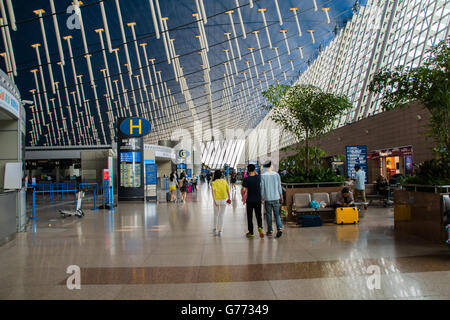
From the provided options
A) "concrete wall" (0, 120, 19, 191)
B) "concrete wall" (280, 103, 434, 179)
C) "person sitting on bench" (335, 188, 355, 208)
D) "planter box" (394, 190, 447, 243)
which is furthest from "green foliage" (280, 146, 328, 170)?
"concrete wall" (0, 120, 19, 191)

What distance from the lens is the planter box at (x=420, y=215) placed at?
7.23m

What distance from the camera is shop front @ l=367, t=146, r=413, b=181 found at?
18.5 metres

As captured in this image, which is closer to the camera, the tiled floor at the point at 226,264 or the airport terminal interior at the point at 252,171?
the tiled floor at the point at 226,264

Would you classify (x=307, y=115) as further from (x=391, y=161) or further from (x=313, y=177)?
(x=391, y=161)

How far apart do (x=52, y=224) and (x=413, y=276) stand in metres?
9.95

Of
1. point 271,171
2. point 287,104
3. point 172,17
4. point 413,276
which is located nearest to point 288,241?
point 271,171

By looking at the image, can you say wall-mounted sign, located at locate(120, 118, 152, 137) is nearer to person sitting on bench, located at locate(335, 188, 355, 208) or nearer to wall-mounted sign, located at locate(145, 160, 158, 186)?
wall-mounted sign, located at locate(145, 160, 158, 186)

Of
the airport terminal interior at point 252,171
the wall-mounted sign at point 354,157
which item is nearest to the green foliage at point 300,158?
the airport terminal interior at point 252,171

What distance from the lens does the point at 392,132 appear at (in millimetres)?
20219

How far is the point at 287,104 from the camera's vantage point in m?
13.4

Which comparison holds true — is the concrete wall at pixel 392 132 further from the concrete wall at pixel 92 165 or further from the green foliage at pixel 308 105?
the concrete wall at pixel 92 165

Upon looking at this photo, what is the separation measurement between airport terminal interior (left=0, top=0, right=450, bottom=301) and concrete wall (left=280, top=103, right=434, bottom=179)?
0.12 meters

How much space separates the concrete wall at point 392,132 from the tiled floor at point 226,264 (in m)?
8.98

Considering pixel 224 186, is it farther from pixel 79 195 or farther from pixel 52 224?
pixel 79 195
